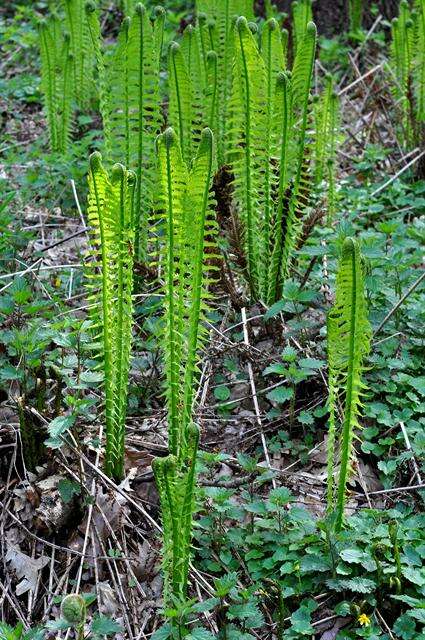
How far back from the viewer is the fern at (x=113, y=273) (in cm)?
229

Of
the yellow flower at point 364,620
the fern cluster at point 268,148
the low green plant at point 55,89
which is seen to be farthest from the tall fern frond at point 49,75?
the yellow flower at point 364,620

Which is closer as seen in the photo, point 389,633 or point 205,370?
point 389,633

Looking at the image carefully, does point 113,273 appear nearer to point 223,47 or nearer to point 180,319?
point 180,319

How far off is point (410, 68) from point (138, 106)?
215 cm

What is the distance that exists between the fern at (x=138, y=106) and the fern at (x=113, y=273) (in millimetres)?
912

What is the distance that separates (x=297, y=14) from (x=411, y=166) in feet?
3.81

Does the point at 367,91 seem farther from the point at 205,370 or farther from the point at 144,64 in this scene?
the point at 205,370

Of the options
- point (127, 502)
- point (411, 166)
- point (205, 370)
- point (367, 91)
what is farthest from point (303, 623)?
point (367, 91)

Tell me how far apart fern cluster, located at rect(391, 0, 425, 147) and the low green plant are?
1925mm

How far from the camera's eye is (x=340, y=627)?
87.7 inches

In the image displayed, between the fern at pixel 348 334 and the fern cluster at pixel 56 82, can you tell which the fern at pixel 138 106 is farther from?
the fern at pixel 348 334

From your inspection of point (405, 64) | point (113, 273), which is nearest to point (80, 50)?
point (405, 64)

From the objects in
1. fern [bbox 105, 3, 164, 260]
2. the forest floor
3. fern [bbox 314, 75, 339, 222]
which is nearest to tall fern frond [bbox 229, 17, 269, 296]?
the forest floor

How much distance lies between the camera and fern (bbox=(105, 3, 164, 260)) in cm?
316
